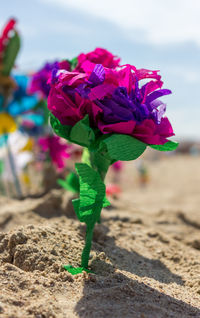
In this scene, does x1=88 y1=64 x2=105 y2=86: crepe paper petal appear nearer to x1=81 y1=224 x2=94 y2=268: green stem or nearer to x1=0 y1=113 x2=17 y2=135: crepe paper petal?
x1=81 y1=224 x2=94 y2=268: green stem

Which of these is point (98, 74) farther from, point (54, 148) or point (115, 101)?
point (54, 148)

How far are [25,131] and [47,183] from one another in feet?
5.66

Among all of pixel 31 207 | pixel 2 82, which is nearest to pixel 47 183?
pixel 31 207

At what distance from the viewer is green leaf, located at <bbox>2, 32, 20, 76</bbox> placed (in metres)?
3.90

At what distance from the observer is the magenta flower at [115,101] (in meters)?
1.41

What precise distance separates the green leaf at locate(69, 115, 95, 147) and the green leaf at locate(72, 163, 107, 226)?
0.10m

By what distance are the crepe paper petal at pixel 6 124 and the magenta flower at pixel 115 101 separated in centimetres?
254

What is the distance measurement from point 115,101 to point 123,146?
183mm

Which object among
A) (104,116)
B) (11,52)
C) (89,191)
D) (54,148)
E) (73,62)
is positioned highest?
(11,52)

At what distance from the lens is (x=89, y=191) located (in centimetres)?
149

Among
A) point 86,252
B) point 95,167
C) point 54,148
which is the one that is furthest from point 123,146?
point 54,148

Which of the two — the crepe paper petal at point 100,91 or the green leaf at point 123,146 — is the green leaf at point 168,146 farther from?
the crepe paper petal at point 100,91

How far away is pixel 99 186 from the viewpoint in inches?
58.6

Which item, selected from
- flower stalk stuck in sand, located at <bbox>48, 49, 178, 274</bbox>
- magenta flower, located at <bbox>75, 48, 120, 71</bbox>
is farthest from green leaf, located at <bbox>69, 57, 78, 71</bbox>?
flower stalk stuck in sand, located at <bbox>48, 49, 178, 274</bbox>
